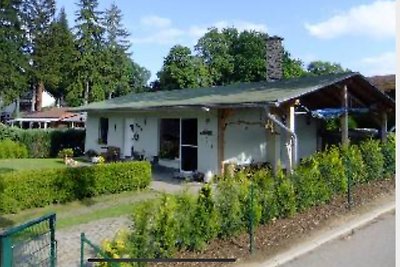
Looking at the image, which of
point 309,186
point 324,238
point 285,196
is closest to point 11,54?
point 309,186

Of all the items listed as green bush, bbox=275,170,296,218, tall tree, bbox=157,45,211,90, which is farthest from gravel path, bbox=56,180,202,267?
tall tree, bbox=157,45,211,90

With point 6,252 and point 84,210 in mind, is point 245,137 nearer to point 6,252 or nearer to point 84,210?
point 84,210

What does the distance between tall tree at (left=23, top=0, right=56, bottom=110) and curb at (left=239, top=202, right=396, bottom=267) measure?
162 ft

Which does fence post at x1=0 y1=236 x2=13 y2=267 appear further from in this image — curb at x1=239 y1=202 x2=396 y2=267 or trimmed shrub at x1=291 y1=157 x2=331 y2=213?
trimmed shrub at x1=291 y1=157 x2=331 y2=213

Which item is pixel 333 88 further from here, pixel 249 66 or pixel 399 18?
pixel 249 66

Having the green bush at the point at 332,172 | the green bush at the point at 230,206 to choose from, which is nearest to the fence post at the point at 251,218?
the green bush at the point at 230,206

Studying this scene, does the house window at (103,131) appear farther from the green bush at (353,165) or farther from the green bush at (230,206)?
the green bush at (230,206)

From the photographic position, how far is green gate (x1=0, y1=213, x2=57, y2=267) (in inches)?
182

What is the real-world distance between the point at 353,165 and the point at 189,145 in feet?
22.0

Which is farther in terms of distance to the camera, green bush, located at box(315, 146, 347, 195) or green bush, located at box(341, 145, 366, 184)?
green bush, located at box(341, 145, 366, 184)

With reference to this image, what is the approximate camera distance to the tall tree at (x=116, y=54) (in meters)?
54.7

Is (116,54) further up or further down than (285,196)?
further up

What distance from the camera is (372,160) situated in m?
11.6

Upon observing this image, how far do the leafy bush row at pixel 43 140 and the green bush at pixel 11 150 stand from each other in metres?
0.70
